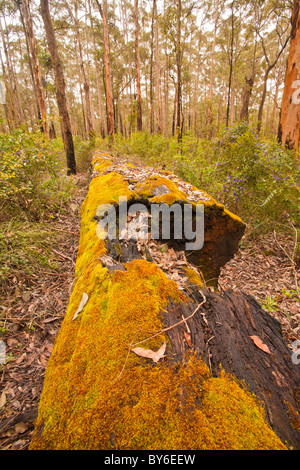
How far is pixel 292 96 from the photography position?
5.77 metres

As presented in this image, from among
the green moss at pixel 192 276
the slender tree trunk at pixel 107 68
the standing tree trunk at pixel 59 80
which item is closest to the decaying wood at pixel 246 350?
the green moss at pixel 192 276

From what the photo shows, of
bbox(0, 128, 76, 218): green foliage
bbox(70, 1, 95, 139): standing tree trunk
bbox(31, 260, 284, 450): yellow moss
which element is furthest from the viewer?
bbox(70, 1, 95, 139): standing tree trunk

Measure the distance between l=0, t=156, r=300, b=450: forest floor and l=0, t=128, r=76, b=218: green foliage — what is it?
448 millimetres

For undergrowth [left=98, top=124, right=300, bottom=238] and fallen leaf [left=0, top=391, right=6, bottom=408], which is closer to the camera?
fallen leaf [left=0, top=391, right=6, bottom=408]

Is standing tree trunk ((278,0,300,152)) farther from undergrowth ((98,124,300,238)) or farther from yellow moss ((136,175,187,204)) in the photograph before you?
yellow moss ((136,175,187,204))

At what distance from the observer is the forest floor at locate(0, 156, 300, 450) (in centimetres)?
159

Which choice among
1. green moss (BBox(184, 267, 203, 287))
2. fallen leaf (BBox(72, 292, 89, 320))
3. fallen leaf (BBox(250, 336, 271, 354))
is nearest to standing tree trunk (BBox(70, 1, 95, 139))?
green moss (BBox(184, 267, 203, 287))

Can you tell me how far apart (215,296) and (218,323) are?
28 centimetres

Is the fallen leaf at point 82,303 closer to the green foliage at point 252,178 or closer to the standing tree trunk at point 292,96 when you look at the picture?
the green foliage at point 252,178

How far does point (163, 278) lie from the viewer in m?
1.54

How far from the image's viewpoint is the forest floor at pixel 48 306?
1594 millimetres

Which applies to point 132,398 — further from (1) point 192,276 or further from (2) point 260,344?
(1) point 192,276

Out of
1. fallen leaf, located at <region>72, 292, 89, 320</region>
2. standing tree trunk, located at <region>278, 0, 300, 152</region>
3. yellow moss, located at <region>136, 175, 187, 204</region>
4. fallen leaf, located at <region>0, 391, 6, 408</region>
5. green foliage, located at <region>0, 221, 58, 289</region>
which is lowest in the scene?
fallen leaf, located at <region>0, 391, 6, 408</region>

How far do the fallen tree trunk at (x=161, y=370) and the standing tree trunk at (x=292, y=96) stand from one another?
20.1 ft
